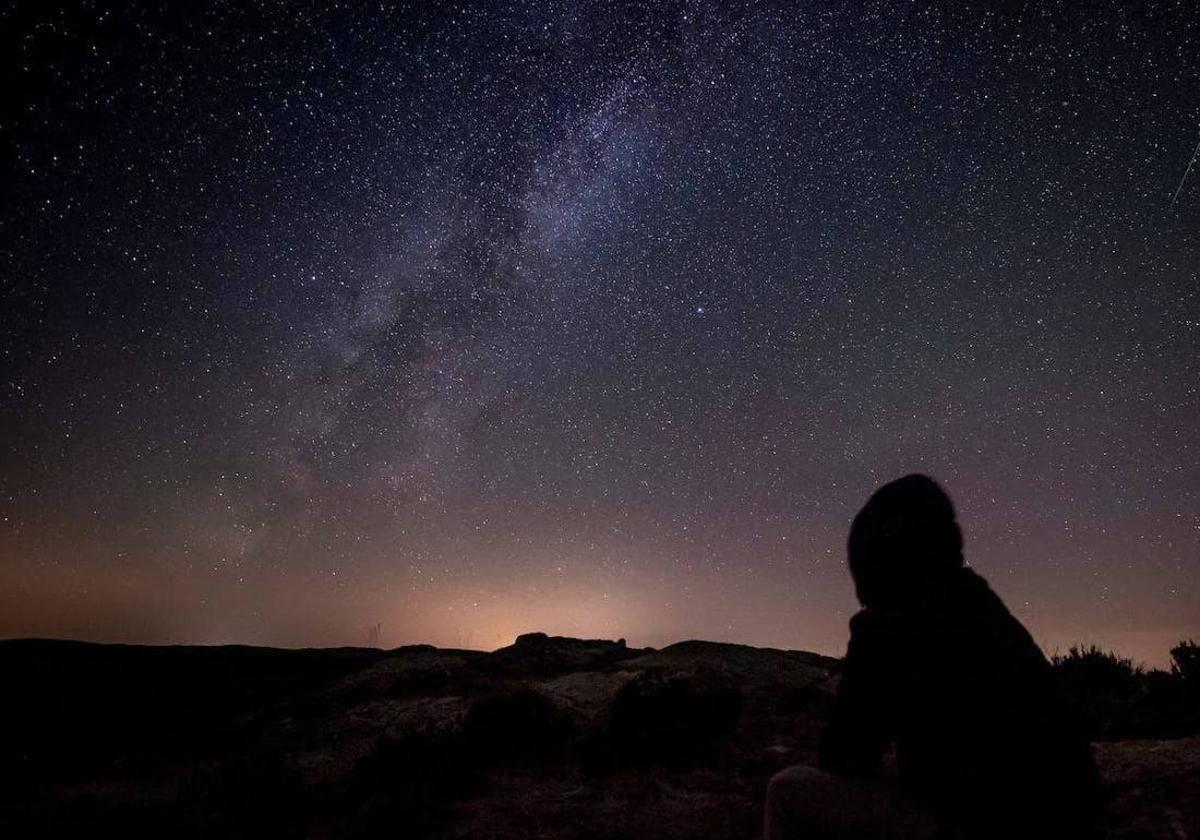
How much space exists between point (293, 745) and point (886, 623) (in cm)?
805

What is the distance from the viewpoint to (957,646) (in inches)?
74.8

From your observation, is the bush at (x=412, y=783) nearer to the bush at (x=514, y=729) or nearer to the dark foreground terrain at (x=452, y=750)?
the dark foreground terrain at (x=452, y=750)

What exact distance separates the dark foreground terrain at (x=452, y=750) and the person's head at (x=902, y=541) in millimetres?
2714

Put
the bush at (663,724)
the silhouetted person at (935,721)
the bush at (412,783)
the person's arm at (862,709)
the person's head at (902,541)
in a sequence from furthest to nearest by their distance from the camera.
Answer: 1. the bush at (663,724)
2. the bush at (412,783)
3. the person's head at (902,541)
4. the person's arm at (862,709)
5. the silhouetted person at (935,721)

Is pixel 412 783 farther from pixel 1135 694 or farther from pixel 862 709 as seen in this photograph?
pixel 1135 694

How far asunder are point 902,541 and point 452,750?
17.4 ft

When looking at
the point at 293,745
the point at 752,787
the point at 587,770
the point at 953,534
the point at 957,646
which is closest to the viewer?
the point at 957,646

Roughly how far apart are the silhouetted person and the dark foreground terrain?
2382mm

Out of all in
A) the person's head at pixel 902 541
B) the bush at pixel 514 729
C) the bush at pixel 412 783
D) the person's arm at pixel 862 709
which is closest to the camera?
the person's arm at pixel 862 709

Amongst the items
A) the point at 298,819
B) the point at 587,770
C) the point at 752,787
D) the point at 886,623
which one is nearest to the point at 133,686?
the point at 298,819

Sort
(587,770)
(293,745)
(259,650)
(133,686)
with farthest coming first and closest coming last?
(259,650) < (133,686) < (293,745) < (587,770)

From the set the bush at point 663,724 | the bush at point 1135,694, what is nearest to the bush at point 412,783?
the bush at point 663,724

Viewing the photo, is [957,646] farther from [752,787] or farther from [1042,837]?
[752,787]

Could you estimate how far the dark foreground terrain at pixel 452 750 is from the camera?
430 centimetres
